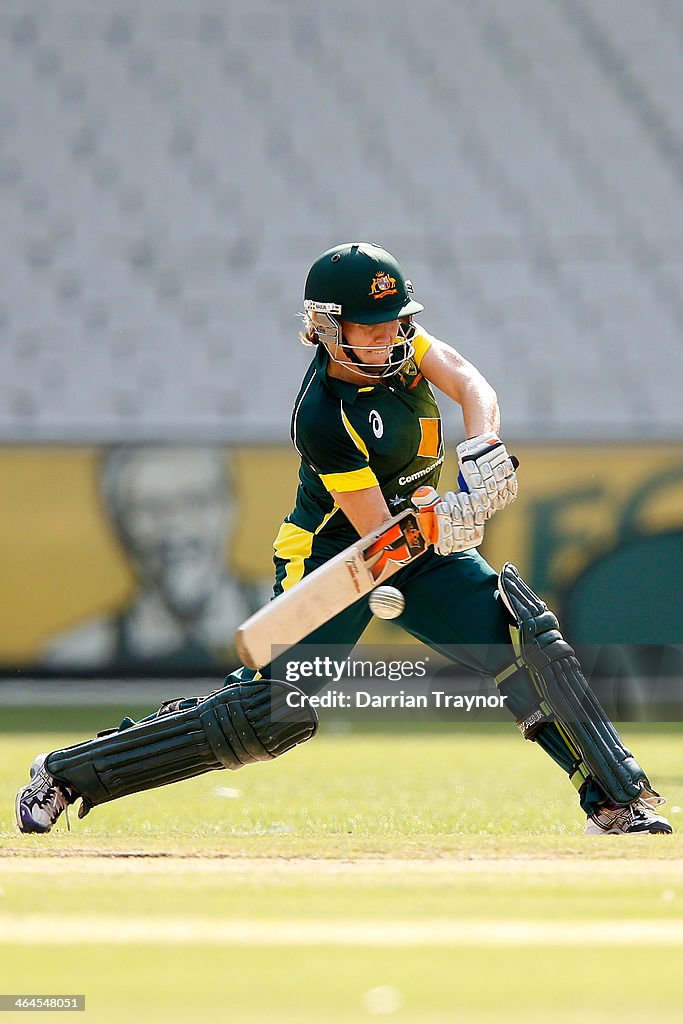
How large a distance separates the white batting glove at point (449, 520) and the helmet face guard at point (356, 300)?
378mm

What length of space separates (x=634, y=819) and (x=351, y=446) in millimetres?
1265

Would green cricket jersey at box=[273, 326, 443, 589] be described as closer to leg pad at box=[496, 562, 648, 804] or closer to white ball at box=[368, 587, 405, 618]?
white ball at box=[368, 587, 405, 618]

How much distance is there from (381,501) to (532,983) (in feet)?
6.20

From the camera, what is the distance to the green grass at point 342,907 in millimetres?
2500

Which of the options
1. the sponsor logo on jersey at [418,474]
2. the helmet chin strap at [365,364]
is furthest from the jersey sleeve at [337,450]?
the sponsor logo on jersey at [418,474]

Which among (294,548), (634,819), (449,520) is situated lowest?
(634,819)

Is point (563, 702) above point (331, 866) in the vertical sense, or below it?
above

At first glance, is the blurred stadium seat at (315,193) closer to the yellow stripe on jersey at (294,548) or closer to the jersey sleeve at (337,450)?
the yellow stripe on jersey at (294,548)

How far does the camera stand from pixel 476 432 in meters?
4.38

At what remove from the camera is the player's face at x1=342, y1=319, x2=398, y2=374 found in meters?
4.29

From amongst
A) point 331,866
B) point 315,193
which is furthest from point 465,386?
point 315,193

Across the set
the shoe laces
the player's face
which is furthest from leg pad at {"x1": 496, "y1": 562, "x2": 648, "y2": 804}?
the shoe laces

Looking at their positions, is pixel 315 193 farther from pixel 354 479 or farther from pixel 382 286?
pixel 354 479

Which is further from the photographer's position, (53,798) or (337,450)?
(53,798)
